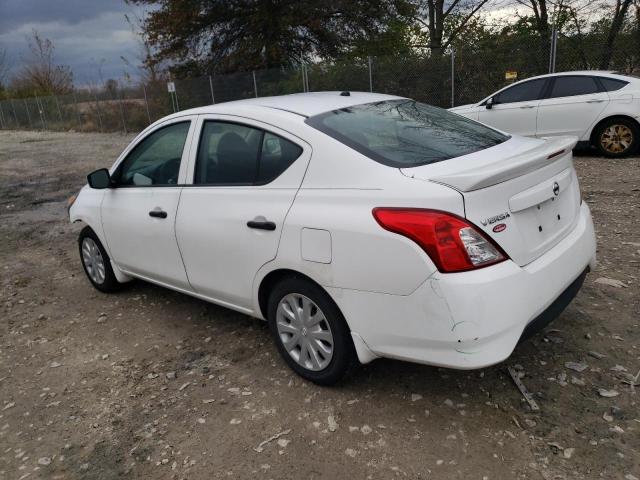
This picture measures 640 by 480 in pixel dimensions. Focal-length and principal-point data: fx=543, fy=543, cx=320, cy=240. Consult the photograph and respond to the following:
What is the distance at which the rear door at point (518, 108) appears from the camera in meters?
9.41

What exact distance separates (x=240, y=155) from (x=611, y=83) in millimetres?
7761

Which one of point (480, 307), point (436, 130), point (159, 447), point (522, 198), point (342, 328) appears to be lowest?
point (159, 447)

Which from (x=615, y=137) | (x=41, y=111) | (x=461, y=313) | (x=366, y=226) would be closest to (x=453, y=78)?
(x=615, y=137)

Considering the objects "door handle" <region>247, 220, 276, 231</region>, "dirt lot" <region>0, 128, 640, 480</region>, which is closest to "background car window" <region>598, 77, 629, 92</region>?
"dirt lot" <region>0, 128, 640, 480</region>

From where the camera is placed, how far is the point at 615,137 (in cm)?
881

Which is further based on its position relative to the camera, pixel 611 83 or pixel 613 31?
pixel 613 31

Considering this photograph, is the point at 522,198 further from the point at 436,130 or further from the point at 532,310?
the point at 436,130

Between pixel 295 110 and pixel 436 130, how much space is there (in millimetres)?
854

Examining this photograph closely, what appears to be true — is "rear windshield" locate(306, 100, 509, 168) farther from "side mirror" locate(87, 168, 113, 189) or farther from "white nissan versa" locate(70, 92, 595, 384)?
"side mirror" locate(87, 168, 113, 189)

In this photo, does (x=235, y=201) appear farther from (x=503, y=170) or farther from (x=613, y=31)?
(x=613, y=31)

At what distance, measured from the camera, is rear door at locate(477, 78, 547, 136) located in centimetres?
941

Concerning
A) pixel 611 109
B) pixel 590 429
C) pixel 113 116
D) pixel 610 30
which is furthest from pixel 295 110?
pixel 113 116

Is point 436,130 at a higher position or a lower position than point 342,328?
higher

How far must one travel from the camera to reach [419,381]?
3094 millimetres
